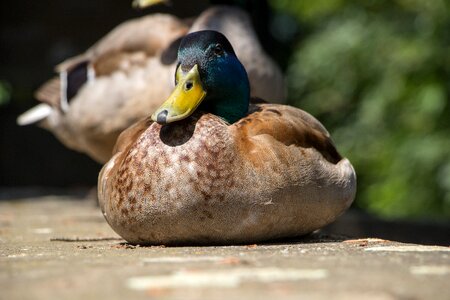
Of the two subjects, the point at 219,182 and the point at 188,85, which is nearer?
the point at 219,182

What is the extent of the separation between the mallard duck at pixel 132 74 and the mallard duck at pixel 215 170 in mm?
2099

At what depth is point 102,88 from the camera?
7.17 metres

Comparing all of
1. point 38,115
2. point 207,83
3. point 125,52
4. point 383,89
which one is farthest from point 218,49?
point 383,89

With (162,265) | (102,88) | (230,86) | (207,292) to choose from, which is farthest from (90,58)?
(207,292)

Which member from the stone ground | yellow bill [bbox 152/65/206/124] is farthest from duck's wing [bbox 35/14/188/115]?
the stone ground

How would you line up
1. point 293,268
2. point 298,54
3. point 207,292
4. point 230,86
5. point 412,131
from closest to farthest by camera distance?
1. point 207,292
2. point 293,268
3. point 230,86
4. point 412,131
5. point 298,54

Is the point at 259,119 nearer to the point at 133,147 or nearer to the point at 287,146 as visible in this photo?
the point at 287,146

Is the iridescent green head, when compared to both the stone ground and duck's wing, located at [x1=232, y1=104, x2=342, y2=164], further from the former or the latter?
the stone ground

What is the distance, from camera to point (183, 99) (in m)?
4.28

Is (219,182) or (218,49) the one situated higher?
(218,49)

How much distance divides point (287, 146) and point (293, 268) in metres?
1.18

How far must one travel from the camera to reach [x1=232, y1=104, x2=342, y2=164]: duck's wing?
4.29 meters

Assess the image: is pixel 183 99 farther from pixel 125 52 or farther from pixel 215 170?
pixel 125 52

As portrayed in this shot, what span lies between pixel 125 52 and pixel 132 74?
0.30m
